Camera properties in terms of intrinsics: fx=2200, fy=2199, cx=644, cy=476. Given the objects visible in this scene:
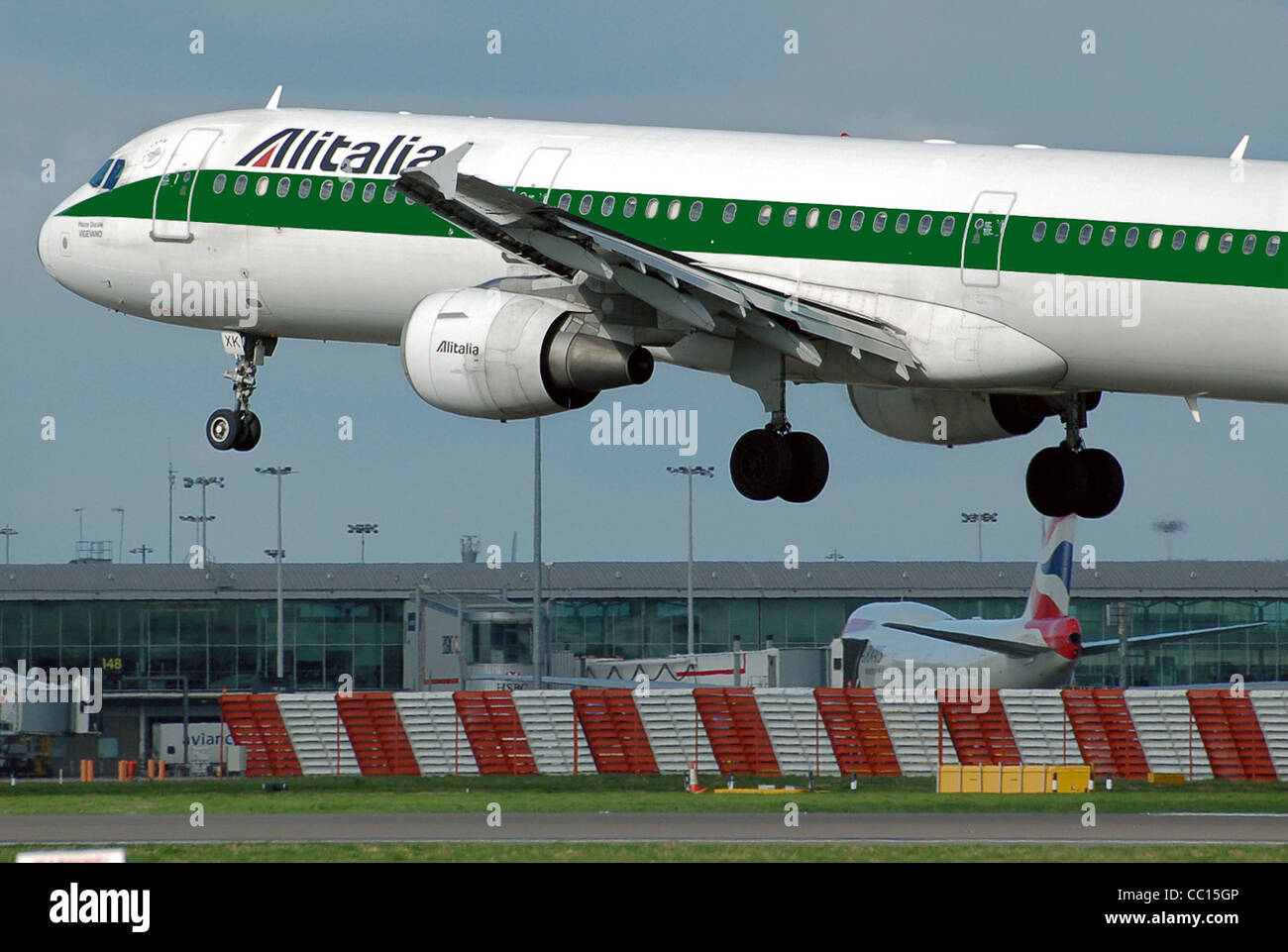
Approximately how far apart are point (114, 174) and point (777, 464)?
44.8 feet

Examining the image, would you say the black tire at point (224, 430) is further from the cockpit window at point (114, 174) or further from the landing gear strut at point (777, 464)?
the landing gear strut at point (777, 464)

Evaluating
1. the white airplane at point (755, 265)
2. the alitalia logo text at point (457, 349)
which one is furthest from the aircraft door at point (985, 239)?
the alitalia logo text at point (457, 349)

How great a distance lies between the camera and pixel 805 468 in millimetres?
35281

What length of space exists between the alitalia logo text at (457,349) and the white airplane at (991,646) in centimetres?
4046

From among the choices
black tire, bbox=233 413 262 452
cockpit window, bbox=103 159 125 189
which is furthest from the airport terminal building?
cockpit window, bbox=103 159 125 189

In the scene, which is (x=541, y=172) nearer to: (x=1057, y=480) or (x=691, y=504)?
(x=1057, y=480)

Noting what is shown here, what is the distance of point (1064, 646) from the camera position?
239ft

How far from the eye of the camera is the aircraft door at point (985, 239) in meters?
32.0

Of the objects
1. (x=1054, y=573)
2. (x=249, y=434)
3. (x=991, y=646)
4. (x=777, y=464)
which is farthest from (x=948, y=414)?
(x=991, y=646)

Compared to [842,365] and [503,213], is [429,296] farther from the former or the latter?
[842,365]

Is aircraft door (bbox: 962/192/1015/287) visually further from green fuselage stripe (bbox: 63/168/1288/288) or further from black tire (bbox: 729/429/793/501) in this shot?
black tire (bbox: 729/429/793/501)

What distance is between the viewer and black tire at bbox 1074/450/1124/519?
3716 cm
